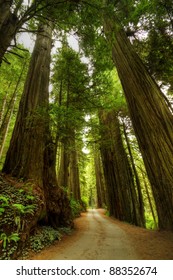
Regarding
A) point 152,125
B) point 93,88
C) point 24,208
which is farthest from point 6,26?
point 93,88

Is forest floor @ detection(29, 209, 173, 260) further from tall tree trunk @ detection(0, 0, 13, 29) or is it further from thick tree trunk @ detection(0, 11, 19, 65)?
tall tree trunk @ detection(0, 0, 13, 29)

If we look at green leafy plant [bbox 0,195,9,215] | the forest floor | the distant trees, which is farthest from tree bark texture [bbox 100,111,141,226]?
green leafy plant [bbox 0,195,9,215]

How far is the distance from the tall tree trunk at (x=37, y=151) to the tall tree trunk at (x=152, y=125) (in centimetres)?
258

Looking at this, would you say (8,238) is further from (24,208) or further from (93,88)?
(93,88)

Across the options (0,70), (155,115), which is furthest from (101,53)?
(0,70)

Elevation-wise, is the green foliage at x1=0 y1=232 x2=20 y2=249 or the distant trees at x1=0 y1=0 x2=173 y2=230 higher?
the distant trees at x1=0 y1=0 x2=173 y2=230

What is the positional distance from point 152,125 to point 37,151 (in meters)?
3.28

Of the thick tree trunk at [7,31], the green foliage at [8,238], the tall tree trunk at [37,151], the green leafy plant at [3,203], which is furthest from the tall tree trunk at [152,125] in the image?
the green leafy plant at [3,203]

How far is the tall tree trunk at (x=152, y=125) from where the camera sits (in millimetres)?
4141

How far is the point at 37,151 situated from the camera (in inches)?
198

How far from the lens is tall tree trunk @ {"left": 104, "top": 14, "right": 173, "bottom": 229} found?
13.6ft

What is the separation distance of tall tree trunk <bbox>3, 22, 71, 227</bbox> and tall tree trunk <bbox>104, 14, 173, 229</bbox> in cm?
258

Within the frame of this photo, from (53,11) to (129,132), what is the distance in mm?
7611

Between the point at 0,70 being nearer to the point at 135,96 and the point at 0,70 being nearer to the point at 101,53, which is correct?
the point at 101,53
